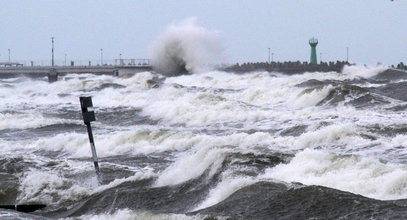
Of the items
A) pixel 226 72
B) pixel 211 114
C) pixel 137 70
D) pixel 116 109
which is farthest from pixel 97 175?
pixel 137 70

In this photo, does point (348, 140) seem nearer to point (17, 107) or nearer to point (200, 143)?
point (200, 143)

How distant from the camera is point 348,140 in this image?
18.1 metres

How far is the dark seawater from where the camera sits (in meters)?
10.6

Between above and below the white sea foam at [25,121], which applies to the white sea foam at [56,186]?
above

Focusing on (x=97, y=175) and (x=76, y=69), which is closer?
(x=97, y=175)

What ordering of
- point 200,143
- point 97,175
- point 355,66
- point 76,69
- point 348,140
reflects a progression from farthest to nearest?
1. point 76,69
2. point 355,66
3. point 200,143
4. point 348,140
5. point 97,175

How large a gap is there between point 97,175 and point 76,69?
225 feet

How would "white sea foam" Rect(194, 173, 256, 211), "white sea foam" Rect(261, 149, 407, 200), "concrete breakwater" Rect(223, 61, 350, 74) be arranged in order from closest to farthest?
"white sea foam" Rect(261, 149, 407, 200)
"white sea foam" Rect(194, 173, 256, 211)
"concrete breakwater" Rect(223, 61, 350, 74)

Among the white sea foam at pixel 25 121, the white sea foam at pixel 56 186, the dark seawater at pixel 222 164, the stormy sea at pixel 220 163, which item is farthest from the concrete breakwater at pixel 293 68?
the white sea foam at pixel 56 186

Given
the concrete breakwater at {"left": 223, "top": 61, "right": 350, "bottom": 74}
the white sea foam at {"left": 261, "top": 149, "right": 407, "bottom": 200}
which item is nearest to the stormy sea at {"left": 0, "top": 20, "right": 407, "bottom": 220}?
the white sea foam at {"left": 261, "top": 149, "right": 407, "bottom": 200}

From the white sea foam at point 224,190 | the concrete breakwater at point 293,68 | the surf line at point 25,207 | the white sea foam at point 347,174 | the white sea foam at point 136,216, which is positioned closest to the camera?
the white sea foam at point 136,216

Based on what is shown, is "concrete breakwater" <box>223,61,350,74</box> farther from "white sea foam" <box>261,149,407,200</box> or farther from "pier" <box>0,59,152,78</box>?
"white sea foam" <box>261,149,407,200</box>

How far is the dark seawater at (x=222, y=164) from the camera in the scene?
34.9 ft

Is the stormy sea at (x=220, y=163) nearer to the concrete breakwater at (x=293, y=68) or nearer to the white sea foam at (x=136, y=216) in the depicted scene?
the white sea foam at (x=136, y=216)
